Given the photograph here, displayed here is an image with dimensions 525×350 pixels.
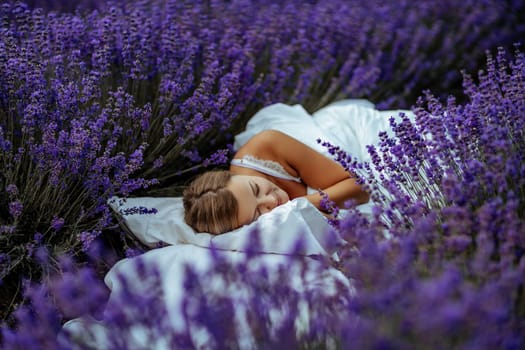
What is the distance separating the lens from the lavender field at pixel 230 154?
0.98 m

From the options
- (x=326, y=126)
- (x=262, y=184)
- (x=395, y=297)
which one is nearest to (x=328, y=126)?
(x=326, y=126)

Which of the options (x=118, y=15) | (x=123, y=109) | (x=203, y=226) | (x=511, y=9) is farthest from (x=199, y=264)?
(x=511, y=9)

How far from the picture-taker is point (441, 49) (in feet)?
11.3

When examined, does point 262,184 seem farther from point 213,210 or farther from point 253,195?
point 213,210

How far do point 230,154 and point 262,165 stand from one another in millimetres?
326

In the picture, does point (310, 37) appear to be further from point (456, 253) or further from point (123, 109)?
point (456, 253)

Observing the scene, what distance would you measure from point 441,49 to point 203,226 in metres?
2.18

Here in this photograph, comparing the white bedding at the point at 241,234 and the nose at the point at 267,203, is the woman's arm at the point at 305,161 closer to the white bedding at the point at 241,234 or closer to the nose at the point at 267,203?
the white bedding at the point at 241,234

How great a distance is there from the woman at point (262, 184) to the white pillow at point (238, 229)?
0.19ft

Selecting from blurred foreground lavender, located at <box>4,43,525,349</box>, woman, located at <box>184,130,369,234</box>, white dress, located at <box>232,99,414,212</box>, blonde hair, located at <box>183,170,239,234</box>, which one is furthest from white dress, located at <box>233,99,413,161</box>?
blurred foreground lavender, located at <box>4,43,525,349</box>

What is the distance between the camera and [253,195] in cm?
201

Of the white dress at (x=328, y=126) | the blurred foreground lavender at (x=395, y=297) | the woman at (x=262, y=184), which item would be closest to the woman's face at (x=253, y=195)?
the woman at (x=262, y=184)

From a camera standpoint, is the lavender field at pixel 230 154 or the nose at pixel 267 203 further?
the nose at pixel 267 203

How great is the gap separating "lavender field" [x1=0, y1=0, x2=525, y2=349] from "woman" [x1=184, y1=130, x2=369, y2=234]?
111 mm
